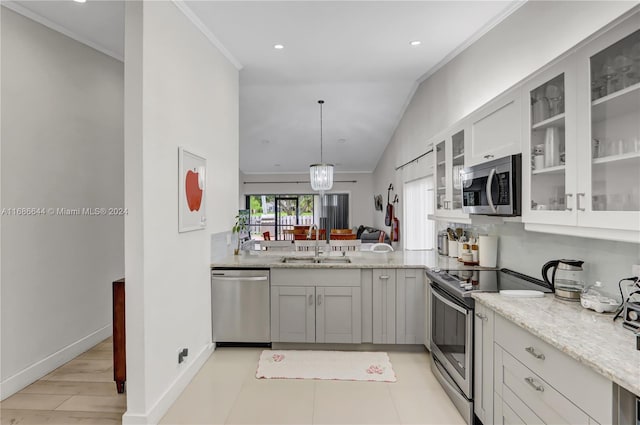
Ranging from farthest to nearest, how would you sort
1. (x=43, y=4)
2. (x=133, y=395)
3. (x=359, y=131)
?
(x=359, y=131)
(x=43, y=4)
(x=133, y=395)

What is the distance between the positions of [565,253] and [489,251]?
0.84m

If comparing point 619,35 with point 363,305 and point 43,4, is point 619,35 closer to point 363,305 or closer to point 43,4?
point 363,305

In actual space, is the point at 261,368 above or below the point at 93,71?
below

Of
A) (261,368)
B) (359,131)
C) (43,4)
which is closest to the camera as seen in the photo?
(43,4)

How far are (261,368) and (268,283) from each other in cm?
75

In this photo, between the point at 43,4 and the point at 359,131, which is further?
the point at 359,131

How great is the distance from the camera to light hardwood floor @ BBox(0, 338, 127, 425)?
226 cm

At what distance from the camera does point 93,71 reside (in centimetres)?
338

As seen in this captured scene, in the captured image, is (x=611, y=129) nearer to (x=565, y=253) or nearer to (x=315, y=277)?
(x=565, y=253)

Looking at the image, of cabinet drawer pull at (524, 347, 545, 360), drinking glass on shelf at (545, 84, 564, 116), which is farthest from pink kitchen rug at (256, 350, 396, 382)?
drinking glass on shelf at (545, 84, 564, 116)

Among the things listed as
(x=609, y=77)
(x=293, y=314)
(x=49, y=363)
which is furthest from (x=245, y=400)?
(x=609, y=77)

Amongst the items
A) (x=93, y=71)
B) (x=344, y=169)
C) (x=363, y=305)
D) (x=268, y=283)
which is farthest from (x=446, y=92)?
Answer: (x=344, y=169)

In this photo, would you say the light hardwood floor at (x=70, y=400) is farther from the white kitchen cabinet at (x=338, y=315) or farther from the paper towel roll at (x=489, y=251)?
the paper towel roll at (x=489, y=251)

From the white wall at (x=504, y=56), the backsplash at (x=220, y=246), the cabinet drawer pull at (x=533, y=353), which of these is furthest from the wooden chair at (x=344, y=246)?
the cabinet drawer pull at (x=533, y=353)
